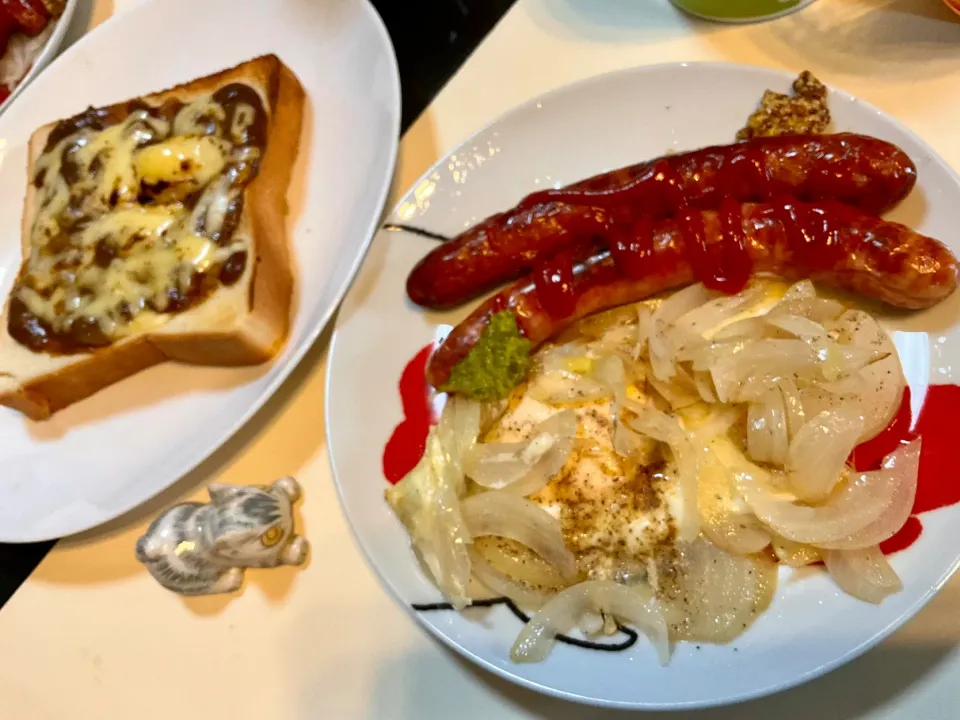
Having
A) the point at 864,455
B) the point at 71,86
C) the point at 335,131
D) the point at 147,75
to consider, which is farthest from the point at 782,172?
the point at 71,86

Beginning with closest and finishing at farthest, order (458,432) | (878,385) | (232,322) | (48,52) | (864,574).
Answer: (864,574) < (878,385) < (458,432) < (232,322) < (48,52)

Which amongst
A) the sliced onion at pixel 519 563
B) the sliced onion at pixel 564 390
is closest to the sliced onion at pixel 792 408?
the sliced onion at pixel 564 390

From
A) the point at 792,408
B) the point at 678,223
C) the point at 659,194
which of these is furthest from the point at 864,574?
the point at 659,194

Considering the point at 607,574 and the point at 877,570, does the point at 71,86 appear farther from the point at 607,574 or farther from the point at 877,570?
the point at 877,570

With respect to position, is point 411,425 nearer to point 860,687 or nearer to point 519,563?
point 519,563

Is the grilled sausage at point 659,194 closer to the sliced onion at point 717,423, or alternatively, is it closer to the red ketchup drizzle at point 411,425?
the red ketchup drizzle at point 411,425

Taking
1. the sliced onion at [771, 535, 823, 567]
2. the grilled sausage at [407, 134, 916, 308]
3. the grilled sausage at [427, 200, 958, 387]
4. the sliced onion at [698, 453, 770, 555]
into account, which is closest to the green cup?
the grilled sausage at [407, 134, 916, 308]

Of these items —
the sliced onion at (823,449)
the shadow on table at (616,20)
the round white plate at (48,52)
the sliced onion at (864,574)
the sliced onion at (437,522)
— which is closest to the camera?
the sliced onion at (864,574)

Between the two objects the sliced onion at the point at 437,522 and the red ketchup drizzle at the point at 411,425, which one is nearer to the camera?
the sliced onion at the point at 437,522
